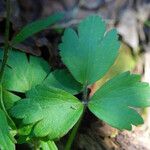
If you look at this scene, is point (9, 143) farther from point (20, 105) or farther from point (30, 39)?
point (30, 39)

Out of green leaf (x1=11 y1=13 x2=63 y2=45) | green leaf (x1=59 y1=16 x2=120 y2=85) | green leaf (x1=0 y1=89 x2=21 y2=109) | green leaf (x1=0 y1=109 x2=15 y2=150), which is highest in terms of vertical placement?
green leaf (x1=11 y1=13 x2=63 y2=45)

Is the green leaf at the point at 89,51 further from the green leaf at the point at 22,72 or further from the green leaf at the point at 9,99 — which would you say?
the green leaf at the point at 9,99

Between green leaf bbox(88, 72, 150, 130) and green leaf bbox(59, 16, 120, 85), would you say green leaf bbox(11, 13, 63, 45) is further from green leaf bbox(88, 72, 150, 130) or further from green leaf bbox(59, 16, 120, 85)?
green leaf bbox(88, 72, 150, 130)

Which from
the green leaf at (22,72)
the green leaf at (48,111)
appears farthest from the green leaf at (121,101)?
the green leaf at (22,72)

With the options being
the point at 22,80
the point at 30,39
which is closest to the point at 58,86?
the point at 22,80

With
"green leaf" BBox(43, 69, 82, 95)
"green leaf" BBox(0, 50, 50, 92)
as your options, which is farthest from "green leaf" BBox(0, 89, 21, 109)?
"green leaf" BBox(43, 69, 82, 95)

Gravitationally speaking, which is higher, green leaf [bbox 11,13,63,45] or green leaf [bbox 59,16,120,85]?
green leaf [bbox 11,13,63,45]
